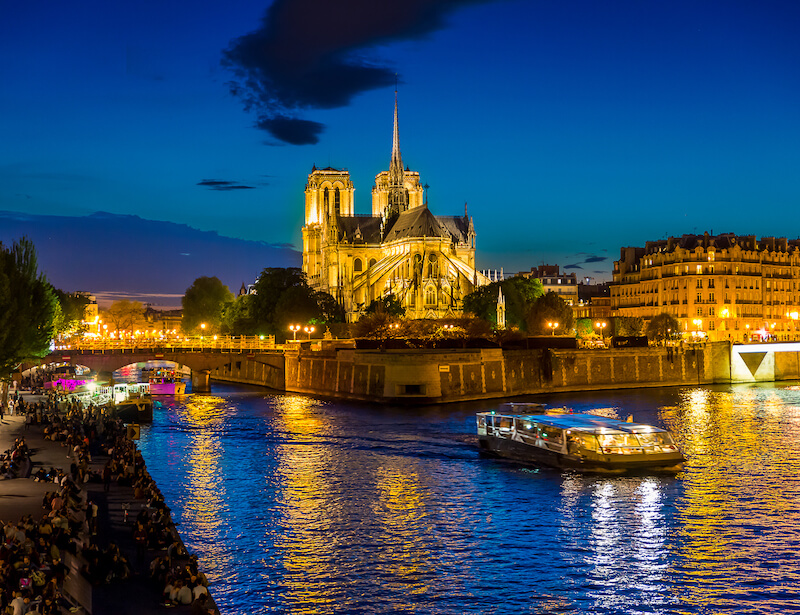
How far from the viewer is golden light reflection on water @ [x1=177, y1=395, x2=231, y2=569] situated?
94.1 ft

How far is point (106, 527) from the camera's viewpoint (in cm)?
2538

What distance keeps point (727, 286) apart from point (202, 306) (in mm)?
78927

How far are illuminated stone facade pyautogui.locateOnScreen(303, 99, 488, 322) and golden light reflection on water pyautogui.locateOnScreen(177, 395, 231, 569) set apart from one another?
7589 cm

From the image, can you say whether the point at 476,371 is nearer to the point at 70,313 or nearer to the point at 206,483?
the point at 206,483

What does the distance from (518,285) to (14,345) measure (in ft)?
265

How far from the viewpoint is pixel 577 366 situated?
8306cm

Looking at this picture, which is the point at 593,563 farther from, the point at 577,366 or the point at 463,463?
the point at 577,366

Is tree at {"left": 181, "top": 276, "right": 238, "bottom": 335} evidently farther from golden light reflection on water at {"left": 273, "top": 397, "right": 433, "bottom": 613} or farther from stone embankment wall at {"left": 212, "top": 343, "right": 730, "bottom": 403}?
golden light reflection on water at {"left": 273, "top": 397, "right": 433, "bottom": 613}

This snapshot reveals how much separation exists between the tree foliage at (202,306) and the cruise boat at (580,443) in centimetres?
10377

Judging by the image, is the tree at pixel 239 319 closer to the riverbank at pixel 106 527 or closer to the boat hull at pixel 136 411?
the boat hull at pixel 136 411

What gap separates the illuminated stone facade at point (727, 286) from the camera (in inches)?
4754

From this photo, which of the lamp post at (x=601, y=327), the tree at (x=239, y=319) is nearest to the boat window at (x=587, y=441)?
the tree at (x=239, y=319)

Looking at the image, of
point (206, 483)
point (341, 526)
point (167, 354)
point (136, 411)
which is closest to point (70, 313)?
point (167, 354)

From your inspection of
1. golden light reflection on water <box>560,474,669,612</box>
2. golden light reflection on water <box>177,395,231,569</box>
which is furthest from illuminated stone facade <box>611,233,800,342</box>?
golden light reflection on water <box>560,474,669,612</box>
